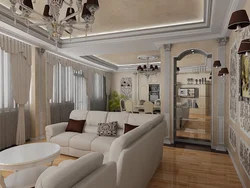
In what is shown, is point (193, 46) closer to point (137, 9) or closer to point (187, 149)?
point (137, 9)

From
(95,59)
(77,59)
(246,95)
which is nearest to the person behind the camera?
(246,95)

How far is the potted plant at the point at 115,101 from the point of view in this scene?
8.98 m

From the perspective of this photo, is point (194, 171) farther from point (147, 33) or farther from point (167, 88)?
point (147, 33)

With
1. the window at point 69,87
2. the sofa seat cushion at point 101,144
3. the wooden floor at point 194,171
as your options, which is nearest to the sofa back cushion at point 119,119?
the sofa seat cushion at point 101,144

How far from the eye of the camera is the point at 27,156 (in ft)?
6.97

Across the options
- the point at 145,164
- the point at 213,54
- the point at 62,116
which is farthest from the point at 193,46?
the point at 62,116

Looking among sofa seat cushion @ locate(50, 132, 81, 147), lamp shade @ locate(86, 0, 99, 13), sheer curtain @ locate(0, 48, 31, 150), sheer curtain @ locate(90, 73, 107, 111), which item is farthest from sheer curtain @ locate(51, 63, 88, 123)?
lamp shade @ locate(86, 0, 99, 13)

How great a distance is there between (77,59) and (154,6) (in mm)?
4201

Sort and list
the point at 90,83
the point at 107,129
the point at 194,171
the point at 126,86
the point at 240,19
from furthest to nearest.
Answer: the point at 126,86 → the point at 90,83 → the point at 107,129 → the point at 194,171 → the point at 240,19

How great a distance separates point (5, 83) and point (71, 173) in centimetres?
379

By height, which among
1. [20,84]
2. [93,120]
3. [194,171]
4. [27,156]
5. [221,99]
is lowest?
[194,171]

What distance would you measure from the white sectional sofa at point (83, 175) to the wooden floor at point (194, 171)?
1.43 metres

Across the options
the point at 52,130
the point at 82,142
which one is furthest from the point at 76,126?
the point at 82,142

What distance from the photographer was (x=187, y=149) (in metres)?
3.92
